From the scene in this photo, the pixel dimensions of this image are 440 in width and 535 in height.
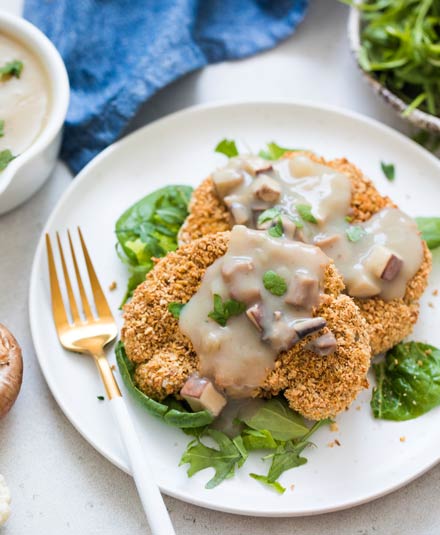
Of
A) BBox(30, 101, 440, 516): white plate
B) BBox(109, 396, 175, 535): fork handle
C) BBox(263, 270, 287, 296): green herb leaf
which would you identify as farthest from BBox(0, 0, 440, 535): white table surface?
BBox(263, 270, 287, 296): green herb leaf

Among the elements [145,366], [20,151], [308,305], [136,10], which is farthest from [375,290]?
[136,10]

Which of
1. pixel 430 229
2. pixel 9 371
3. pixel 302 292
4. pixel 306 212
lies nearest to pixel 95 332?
pixel 9 371

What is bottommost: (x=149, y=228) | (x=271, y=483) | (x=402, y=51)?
(x=271, y=483)

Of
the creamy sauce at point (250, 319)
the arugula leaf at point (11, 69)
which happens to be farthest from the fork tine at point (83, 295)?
the arugula leaf at point (11, 69)

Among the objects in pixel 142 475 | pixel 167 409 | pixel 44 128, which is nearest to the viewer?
pixel 142 475

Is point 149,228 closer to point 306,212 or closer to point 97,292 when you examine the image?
point 97,292

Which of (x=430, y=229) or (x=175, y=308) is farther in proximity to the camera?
(x=430, y=229)

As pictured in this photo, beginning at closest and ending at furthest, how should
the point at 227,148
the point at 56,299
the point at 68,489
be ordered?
the point at 68,489 → the point at 56,299 → the point at 227,148
